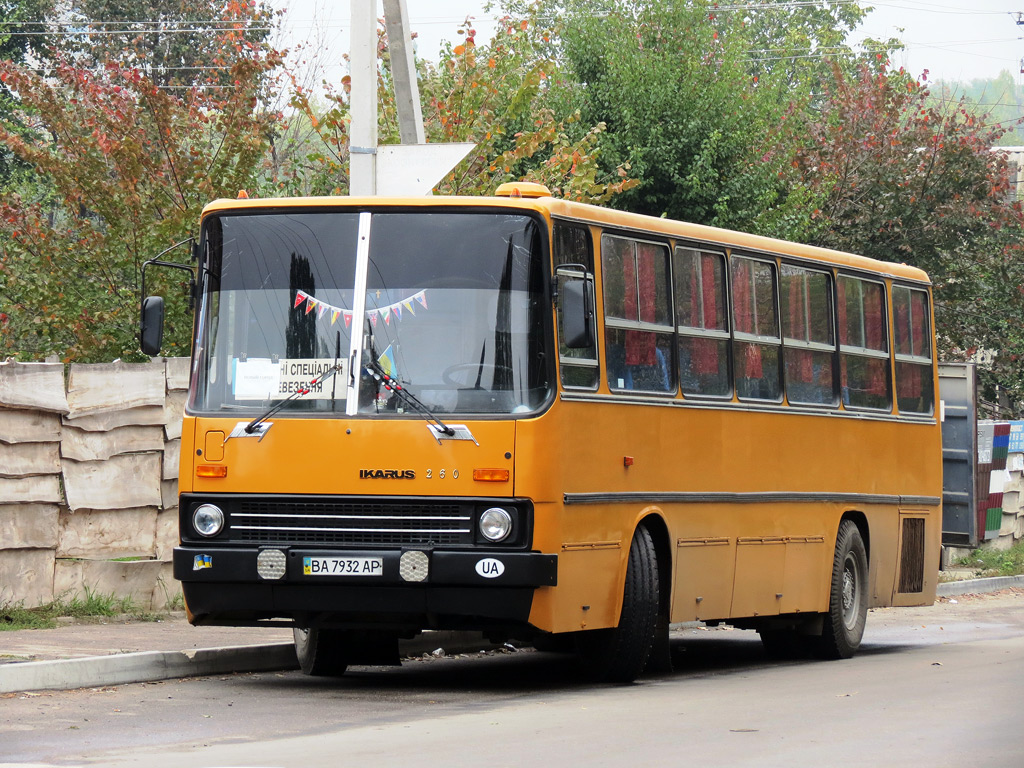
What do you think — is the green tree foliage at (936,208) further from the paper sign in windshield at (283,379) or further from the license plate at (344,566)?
the license plate at (344,566)

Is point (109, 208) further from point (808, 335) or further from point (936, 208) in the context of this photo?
point (936, 208)

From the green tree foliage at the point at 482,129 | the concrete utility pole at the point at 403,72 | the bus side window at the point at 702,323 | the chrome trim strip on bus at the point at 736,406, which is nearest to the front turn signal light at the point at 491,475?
the chrome trim strip on bus at the point at 736,406

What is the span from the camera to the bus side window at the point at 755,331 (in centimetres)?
1335

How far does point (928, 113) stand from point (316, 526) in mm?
25199

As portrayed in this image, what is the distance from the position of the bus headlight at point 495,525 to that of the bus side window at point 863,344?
5374 millimetres

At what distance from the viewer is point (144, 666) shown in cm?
1122

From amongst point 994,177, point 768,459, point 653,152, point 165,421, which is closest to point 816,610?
point 768,459

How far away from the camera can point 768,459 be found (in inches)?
538

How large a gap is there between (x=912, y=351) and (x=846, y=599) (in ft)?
8.69

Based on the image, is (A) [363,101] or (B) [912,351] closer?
(A) [363,101]

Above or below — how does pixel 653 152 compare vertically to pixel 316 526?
above

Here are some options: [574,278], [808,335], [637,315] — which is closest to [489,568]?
[574,278]

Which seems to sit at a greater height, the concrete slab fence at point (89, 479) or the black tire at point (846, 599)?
the concrete slab fence at point (89, 479)

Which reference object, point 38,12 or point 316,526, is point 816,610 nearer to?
point 316,526
